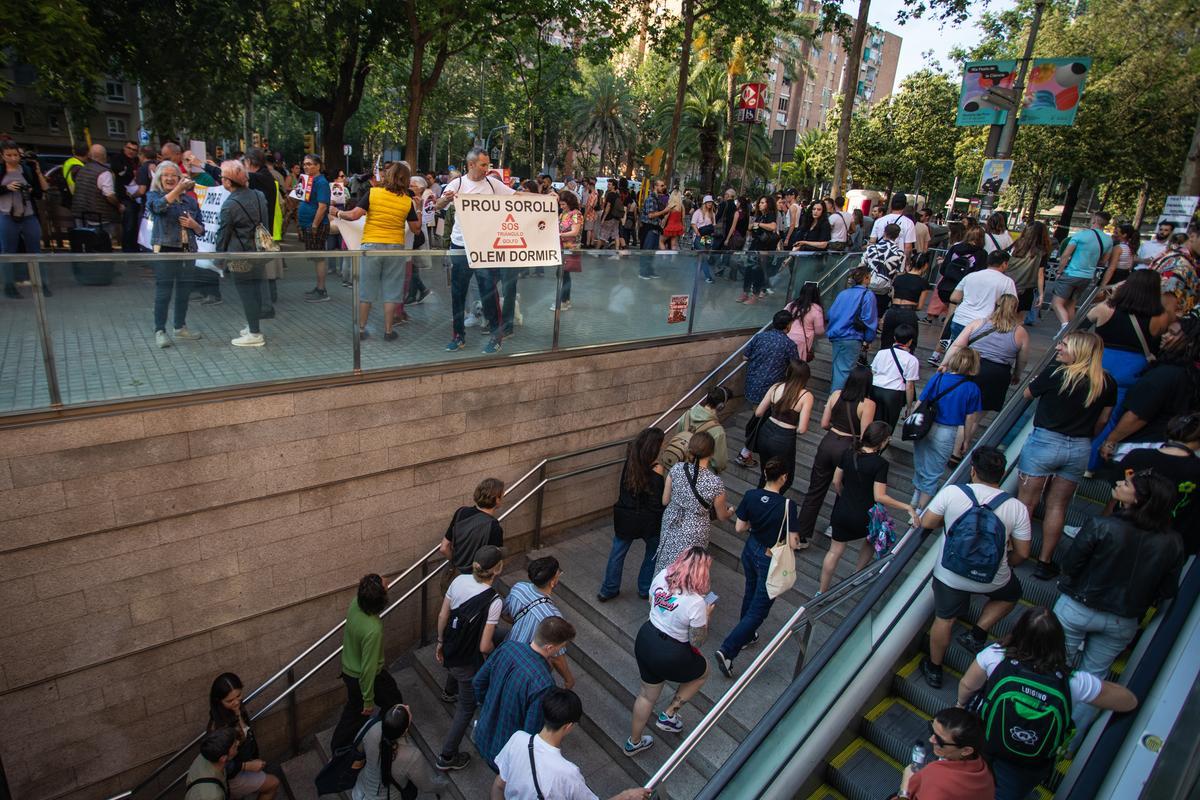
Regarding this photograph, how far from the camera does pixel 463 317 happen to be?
728 centimetres

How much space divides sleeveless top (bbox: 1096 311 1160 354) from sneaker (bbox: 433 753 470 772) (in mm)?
6599

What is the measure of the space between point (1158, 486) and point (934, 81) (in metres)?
44.6

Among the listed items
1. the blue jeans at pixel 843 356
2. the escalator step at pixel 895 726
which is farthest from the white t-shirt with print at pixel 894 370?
the escalator step at pixel 895 726

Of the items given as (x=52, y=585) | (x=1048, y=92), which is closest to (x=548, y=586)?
(x=52, y=585)

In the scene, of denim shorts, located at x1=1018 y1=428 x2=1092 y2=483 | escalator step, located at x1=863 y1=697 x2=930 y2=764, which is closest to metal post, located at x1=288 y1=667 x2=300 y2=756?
escalator step, located at x1=863 y1=697 x2=930 y2=764

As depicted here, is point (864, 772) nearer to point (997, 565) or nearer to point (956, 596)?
point (956, 596)

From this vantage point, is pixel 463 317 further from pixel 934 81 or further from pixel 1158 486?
pixel 934 81

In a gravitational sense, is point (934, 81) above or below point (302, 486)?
above

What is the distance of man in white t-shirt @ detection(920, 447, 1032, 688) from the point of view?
14.3 ft

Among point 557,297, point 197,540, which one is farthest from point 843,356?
point 197,540

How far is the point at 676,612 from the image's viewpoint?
4543 mm

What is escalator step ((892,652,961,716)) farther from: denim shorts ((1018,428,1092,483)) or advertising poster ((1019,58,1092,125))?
advertising poster ((1019,58,1092,125))

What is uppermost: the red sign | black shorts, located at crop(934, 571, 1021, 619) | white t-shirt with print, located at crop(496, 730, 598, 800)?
the red sign

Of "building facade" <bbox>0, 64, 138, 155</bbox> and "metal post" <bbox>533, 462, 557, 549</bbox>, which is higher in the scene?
"building facade" <bbox>0, 64, 138, 155</bbox>
